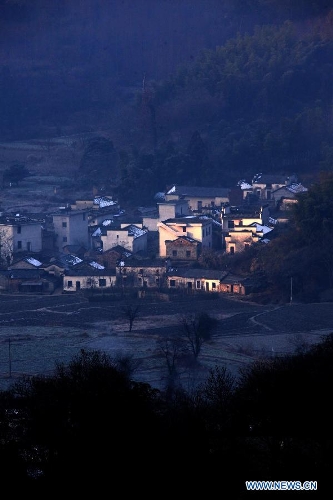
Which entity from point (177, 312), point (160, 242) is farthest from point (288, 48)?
point (177, 312)

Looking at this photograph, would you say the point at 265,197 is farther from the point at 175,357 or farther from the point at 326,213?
the point at 175,357

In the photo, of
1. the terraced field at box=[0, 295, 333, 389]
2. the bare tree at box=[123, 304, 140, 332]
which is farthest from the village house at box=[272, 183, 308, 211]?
the bare tree at box=[123, 304, 140, 332]

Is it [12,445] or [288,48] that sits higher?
[288,48]

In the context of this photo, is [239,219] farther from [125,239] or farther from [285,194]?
[285,194]

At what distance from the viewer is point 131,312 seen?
25.5ft

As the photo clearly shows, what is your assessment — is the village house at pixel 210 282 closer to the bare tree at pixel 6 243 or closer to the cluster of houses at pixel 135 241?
the cluster of houses at pixel 135 241

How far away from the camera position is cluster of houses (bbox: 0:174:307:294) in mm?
8828

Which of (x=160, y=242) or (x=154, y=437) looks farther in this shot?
(x=160, y=242)

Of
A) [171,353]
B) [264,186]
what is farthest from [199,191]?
[171,353]

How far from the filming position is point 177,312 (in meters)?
7.95

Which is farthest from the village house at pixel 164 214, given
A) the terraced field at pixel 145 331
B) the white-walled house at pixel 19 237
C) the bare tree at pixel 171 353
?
the bare tree at pixel 171 353

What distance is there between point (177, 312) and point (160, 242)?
178 centimetres

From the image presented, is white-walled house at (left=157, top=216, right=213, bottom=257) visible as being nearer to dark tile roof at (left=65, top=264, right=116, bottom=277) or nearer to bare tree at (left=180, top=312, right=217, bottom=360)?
dark tile roof at (left=65, top=264, right=116, bottom=277)

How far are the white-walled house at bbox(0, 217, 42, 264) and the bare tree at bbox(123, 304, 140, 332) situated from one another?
1919 mm
